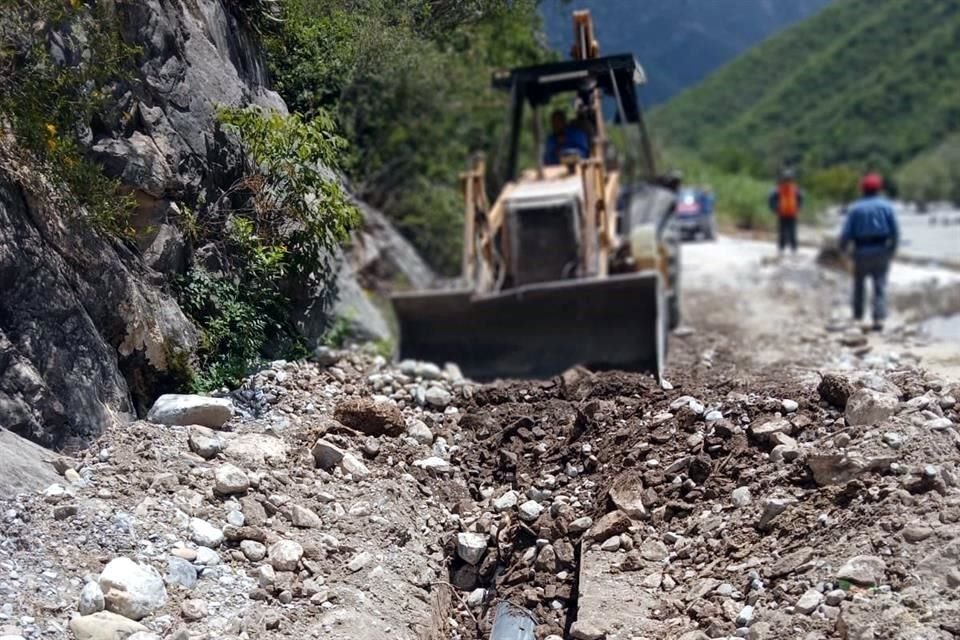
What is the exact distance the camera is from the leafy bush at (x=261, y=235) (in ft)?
18.1

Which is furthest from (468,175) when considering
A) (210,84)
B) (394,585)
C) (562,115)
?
(394,585)

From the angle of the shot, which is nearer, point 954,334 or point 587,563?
point 587,563

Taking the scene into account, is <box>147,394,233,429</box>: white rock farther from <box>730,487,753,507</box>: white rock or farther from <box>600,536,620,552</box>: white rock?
<box>730,487,753,507</box>: white rock

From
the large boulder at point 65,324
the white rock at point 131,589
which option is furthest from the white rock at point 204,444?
the white rock at point 131,589

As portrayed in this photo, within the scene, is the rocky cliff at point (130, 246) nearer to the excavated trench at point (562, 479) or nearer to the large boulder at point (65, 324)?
the large boulder at point (65, 324)

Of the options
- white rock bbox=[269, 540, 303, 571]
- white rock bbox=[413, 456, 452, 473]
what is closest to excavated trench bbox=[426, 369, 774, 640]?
white rock bbox=[413, 456, 452, 473]

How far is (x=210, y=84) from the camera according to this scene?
571 cm

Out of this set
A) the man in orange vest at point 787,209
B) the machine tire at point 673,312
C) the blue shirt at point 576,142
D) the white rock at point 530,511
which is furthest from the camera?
the man in orange vest at point 787,209

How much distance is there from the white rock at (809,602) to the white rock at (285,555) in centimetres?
191

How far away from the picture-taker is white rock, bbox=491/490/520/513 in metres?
5.25

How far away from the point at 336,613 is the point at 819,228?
2989cm

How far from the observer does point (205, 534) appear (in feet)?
14.4

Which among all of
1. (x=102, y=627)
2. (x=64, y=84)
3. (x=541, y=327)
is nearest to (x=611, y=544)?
(x=102, y=627)

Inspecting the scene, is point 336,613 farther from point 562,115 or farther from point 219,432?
point 562,115
